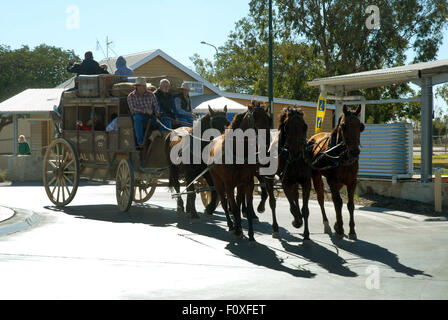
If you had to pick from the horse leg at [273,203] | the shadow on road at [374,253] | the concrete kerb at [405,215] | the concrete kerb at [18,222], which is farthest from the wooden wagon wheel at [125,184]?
the concrete kerb at [405,215]

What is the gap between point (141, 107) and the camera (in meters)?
14.0

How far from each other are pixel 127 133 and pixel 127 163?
0.74 m

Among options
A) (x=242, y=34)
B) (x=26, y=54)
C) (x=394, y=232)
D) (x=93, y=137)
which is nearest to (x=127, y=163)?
(x=93, y=137)

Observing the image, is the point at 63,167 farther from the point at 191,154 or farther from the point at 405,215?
the point at 405,215

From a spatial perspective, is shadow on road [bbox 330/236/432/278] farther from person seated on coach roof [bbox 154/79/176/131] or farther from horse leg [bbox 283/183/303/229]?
person seated on coach roof [bbox 154/79/176/131]

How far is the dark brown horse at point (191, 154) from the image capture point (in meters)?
12.2

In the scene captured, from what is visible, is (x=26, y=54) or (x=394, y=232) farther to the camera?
(x=26, y=54)

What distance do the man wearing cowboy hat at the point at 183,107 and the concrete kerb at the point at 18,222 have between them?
12.7ft

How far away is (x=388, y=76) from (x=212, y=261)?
31.9 ft

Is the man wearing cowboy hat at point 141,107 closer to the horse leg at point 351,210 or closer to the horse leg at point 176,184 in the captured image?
the horse leg at point 176,184

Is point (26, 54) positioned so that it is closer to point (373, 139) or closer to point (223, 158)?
point (373, 139)

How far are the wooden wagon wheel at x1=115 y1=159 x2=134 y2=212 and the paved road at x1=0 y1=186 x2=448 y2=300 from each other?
1.55 feet
